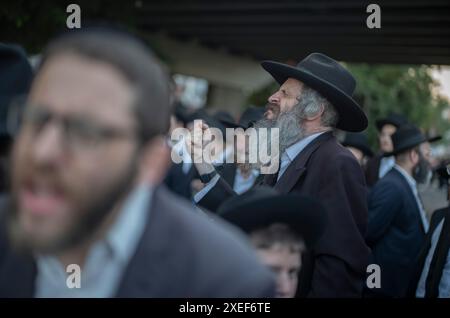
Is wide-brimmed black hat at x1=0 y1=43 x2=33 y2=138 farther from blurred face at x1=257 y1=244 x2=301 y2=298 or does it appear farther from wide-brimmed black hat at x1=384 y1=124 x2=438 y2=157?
wide-brimmed black hat at x1=384 y1=124 x2=438 y2=157

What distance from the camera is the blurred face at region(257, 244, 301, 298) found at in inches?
66.7

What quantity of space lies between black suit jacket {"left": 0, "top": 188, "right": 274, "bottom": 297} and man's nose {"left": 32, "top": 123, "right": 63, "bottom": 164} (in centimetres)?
31

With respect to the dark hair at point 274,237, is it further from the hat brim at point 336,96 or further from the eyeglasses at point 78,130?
the hat brim at point 336,96

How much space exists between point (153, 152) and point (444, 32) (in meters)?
10.0

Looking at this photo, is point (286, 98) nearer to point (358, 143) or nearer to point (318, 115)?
point (318, 115)

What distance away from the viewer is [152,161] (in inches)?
47.3

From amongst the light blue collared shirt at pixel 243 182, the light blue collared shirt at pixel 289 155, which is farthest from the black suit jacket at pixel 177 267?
the light blue collared shirt at pixel 243 182

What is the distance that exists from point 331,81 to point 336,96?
0.14 meters

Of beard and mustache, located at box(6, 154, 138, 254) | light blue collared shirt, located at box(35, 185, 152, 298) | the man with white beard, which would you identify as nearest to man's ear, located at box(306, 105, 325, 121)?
the man with white beard

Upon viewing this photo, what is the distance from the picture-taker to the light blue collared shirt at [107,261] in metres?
1.20

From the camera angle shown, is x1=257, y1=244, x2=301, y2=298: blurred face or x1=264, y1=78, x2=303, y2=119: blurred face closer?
x1=257, y1=244, x2=301, y2=298: blurred face

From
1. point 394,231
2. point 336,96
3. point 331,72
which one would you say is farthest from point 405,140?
point 336,96

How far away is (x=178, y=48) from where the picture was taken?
1523cm

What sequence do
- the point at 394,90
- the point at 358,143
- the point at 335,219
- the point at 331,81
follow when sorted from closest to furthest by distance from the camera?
the point at 335,219 < the point at 331,81 < the point at 358,143 < the point at 394,90
